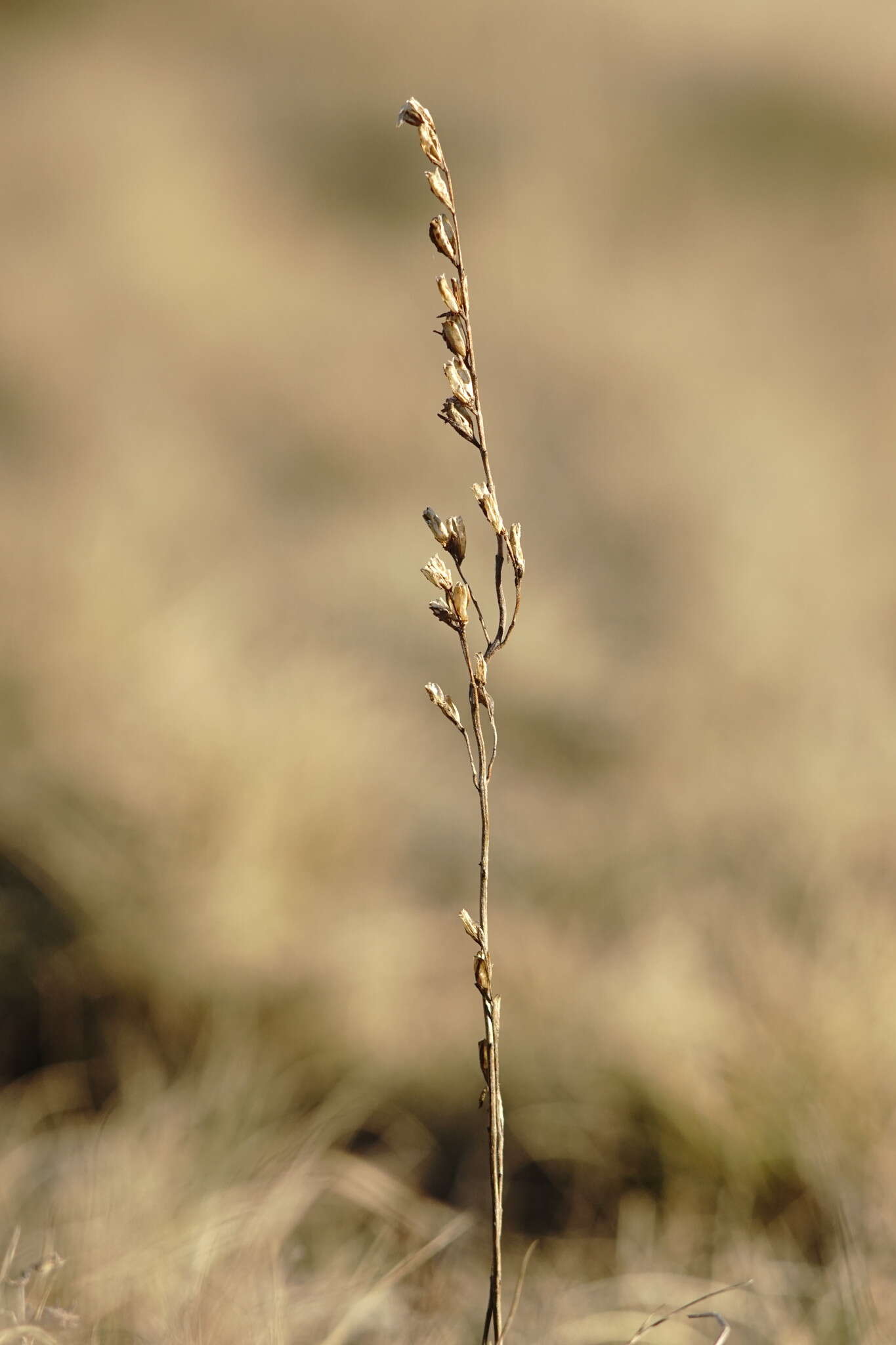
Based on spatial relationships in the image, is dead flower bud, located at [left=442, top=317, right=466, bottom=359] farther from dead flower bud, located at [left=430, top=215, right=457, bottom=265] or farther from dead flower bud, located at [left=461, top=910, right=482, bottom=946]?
dead flower bud, located at [left=461, top=910, right=482, bottom=946]

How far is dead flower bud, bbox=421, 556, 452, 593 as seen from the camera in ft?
1.04

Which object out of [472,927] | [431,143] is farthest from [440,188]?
[472,927]

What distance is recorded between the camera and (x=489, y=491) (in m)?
0.32

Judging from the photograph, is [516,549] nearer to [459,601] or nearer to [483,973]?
[459,601]

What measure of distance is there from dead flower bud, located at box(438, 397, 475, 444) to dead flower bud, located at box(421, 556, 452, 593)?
4cm

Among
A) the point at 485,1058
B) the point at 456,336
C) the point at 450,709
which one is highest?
the point at 456,336

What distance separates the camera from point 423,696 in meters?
2.17

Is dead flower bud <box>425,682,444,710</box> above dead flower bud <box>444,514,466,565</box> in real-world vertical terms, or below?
below

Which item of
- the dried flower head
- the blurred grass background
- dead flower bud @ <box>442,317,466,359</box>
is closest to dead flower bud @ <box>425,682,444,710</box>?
the dried flower head

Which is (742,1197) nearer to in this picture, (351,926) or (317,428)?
(351,926)

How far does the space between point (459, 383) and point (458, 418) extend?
0.02m

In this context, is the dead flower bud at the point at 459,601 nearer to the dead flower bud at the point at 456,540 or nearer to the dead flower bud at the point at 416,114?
the dead flower bud at the point at 456,540

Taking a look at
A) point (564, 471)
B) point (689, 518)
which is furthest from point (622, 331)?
point (689, 518)

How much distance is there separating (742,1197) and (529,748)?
1.25 m
